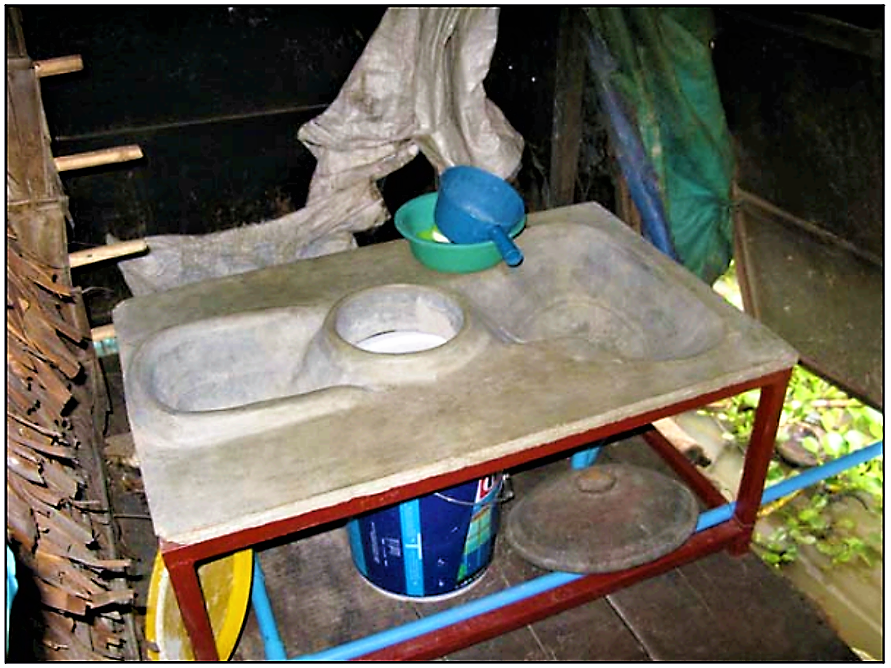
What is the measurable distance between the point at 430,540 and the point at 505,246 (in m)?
0.93

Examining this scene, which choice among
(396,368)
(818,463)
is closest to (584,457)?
(396,368)

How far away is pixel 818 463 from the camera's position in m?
3.79

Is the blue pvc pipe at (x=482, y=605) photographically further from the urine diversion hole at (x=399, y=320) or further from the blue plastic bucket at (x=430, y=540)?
the urine diversion hole at (x=399, y=320)

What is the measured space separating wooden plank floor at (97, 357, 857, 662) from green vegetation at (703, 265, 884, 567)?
2.53 feet

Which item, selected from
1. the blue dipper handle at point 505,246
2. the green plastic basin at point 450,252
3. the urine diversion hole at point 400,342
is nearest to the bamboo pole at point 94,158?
the green plastic basin at point 450,252

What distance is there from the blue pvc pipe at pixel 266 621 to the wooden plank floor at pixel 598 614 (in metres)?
0.14

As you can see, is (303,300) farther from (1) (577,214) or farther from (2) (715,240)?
(2) (715,240)

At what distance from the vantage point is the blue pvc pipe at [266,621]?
231 cm

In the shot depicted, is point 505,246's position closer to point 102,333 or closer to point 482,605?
point 482,605

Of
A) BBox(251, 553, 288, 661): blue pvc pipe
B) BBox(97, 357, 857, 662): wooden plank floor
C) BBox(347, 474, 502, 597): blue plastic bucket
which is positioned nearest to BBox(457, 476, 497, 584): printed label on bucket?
BBox(347, 474, 502, 597): blue plastic bucket

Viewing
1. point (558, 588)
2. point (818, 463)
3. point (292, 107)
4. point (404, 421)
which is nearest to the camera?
point (404, 421)

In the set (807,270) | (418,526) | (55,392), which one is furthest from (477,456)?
(807,270)

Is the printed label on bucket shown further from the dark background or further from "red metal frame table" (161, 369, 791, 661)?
the dark background

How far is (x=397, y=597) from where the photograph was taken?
2637 mm
